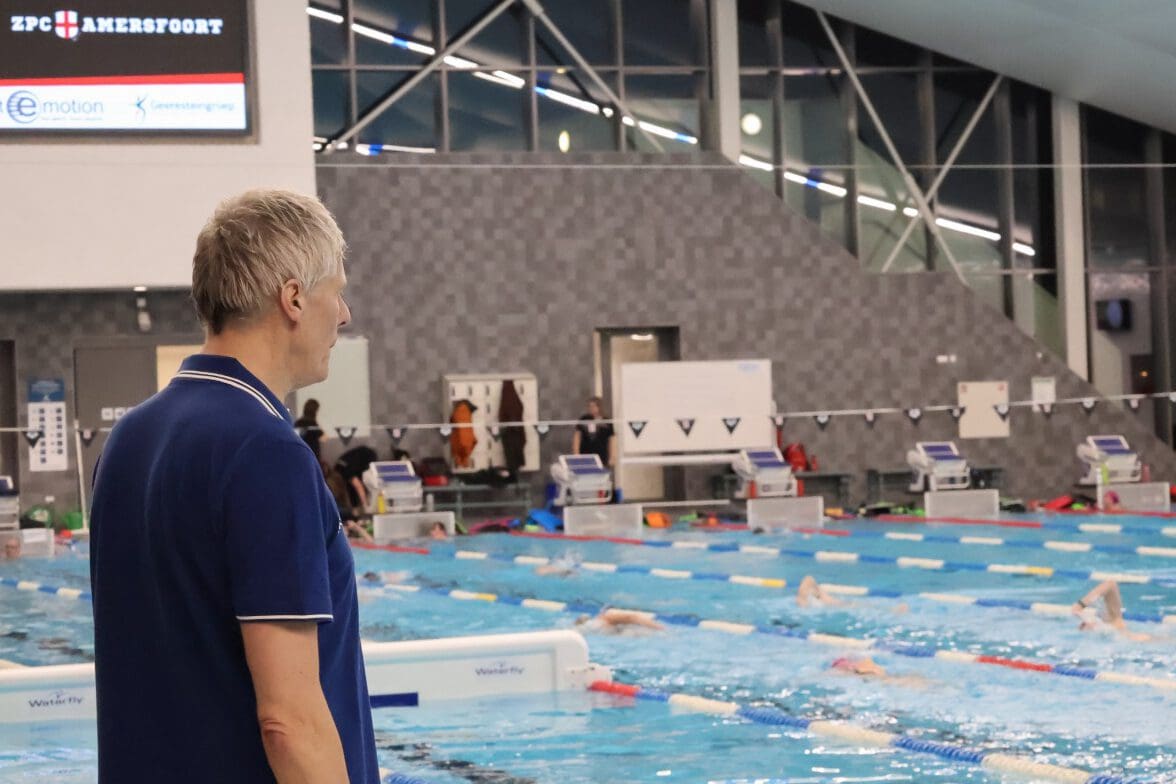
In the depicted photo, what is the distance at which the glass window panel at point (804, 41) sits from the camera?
21.7 meters

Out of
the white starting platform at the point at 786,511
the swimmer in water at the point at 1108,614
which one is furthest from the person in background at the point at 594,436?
the swimmer in water at the point at 1108,614

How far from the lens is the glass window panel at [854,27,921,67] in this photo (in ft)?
72.1

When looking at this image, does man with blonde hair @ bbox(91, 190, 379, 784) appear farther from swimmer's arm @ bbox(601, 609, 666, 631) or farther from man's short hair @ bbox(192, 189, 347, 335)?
swimmer's arm @ bbox(601, 609, 666, 631)

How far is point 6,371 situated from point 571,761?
46.1 feet

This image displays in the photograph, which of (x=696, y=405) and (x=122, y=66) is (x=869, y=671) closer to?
(x=696, y=405)

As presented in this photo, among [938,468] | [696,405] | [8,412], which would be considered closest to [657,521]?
[696,405]

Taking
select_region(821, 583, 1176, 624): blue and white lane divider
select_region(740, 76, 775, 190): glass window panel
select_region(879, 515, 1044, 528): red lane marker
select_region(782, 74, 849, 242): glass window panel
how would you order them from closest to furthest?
select_region(821, 583, 1176, 624): blue and white lane divider → select_region(879, 515, 1044, 528): red lane marker → select_region(740, 76, 775, 190): glass window panel → select_region(782, 74, 849, 242): glass window panel

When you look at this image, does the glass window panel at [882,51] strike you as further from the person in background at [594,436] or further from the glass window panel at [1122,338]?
the person in background at [594,436]

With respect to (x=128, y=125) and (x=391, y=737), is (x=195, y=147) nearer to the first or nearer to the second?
(x=128, y=125)

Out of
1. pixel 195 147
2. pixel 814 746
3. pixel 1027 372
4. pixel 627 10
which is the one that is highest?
pixel 627 10

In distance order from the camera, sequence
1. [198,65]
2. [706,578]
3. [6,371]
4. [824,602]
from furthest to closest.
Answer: [6,371] → [198,65] → [706,578] → [824,602]

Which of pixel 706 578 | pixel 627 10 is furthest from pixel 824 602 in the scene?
pixel 627 10

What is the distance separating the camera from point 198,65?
17.3 m

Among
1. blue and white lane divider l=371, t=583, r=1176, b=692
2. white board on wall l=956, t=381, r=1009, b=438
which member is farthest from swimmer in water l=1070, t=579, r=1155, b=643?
white board on wall l=956, t=381, r=1009, b=438
